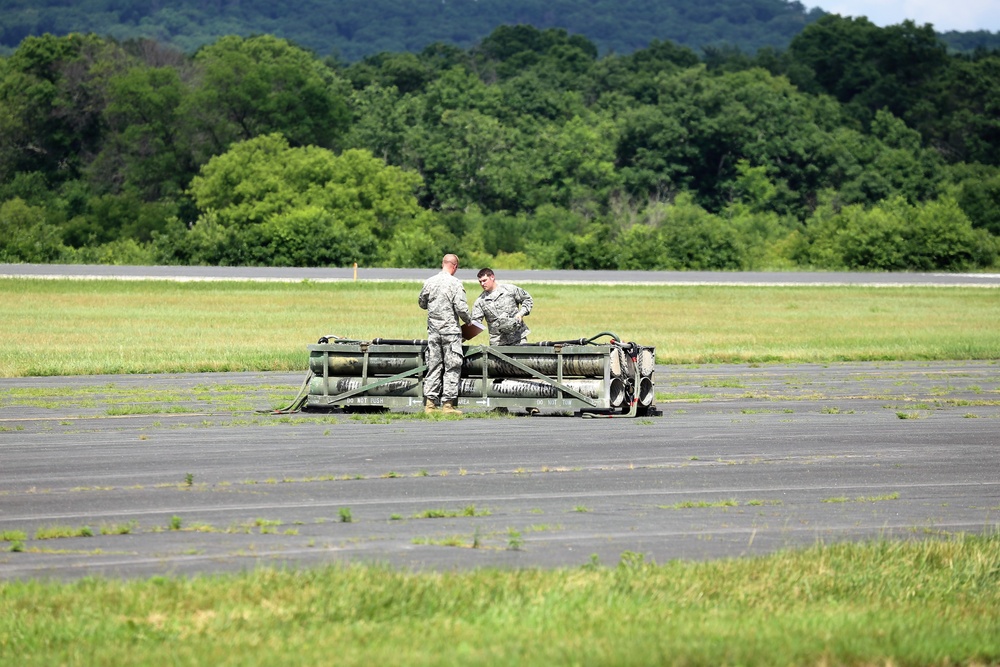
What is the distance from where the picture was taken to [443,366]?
58.9ft

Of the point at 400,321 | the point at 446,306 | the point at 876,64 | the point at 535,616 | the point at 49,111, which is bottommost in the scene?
the point at 400,321

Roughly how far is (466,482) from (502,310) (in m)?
6.21

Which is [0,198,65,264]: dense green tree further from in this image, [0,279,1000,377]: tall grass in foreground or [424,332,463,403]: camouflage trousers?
[424,332,463,403]: camouflage trousers

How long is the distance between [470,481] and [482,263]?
62819mm

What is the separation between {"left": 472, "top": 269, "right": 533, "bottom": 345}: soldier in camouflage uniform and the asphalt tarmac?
1.32 metres

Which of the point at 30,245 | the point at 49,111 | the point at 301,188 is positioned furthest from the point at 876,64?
the point at 30,245

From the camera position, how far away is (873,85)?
469ft

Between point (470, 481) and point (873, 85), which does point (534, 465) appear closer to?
point (470, 481)

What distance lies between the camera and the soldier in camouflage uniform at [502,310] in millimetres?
18672

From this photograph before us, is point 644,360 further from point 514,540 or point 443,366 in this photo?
point 514,540

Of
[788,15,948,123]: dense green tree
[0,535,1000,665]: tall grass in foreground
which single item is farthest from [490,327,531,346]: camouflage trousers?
[788,15,948,123]: dense green tree

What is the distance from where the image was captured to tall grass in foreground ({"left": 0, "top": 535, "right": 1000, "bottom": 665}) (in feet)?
23.8

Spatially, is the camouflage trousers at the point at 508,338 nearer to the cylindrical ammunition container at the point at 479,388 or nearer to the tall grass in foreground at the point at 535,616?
the cylindrical ammunition container at the point at 479,388

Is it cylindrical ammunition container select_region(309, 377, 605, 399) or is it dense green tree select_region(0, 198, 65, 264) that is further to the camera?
→ dense green tree select_region(0, 198, 65, 264)
